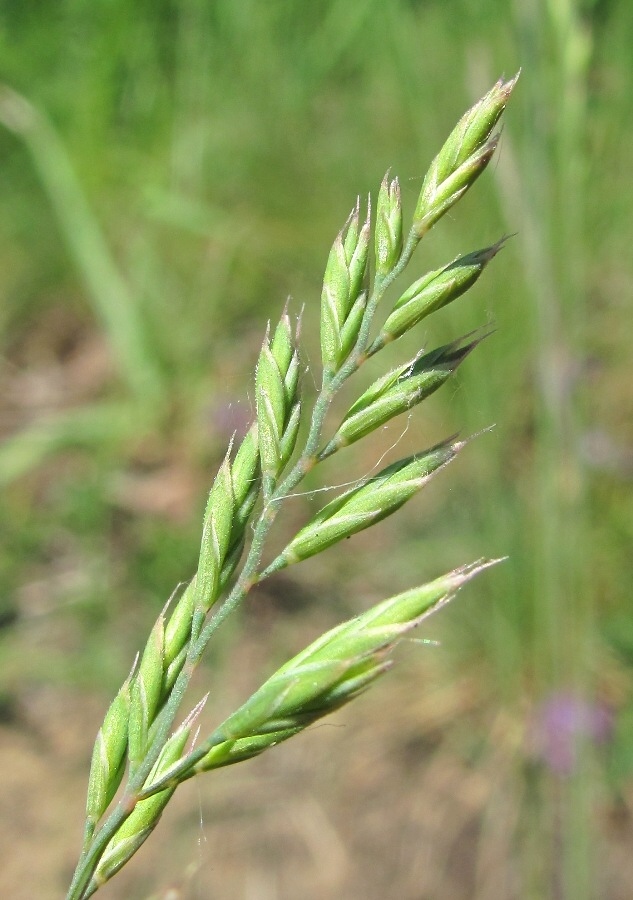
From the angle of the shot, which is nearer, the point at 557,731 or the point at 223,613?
the point at 223,613

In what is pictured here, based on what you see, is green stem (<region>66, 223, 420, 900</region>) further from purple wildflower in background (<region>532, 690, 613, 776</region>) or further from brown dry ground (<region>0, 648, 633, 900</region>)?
purple wildflower in background (<region>532, 690, 613, 776</region>)

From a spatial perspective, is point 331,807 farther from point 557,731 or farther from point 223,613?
point 223,613

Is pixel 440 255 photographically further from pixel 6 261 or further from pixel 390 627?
pixel 6 261

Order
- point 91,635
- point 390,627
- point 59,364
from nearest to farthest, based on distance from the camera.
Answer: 1. point 390,627
2. point 91,635
3. point 59,364

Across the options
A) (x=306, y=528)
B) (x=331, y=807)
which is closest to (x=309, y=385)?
(x=331, y=807)

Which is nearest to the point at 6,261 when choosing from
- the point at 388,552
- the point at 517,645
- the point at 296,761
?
the point at 388,552
